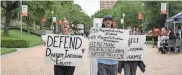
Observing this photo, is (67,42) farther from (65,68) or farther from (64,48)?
(65,68)

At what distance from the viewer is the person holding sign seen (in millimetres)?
8328

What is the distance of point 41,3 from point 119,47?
43792 millimetres

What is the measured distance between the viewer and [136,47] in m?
9.98

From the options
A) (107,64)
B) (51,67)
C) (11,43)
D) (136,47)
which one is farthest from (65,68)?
(11,43)

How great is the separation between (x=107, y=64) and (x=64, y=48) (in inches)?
33.2

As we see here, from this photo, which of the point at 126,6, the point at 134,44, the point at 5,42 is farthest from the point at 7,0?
the point at 126,6

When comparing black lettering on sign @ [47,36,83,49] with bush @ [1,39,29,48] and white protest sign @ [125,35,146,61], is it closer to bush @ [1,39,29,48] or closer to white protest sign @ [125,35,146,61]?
white protest sign @ [125,35,146,61]

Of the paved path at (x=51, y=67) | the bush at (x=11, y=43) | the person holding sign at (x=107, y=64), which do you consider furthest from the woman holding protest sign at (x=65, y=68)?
the bush at (x=11, y=43)

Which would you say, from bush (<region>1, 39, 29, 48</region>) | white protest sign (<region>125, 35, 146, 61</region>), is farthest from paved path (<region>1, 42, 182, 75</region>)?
bush (<region>1, 39, 29, 48</region>)

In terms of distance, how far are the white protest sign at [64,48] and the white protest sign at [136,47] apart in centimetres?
165

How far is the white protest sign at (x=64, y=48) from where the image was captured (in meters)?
8.46

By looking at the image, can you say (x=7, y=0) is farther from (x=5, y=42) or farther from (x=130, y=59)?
(x=130, y=59)

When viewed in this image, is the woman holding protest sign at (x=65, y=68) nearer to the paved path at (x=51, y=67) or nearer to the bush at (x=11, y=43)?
the paved path at (x=51, y=67)

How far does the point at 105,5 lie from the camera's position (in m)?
173
